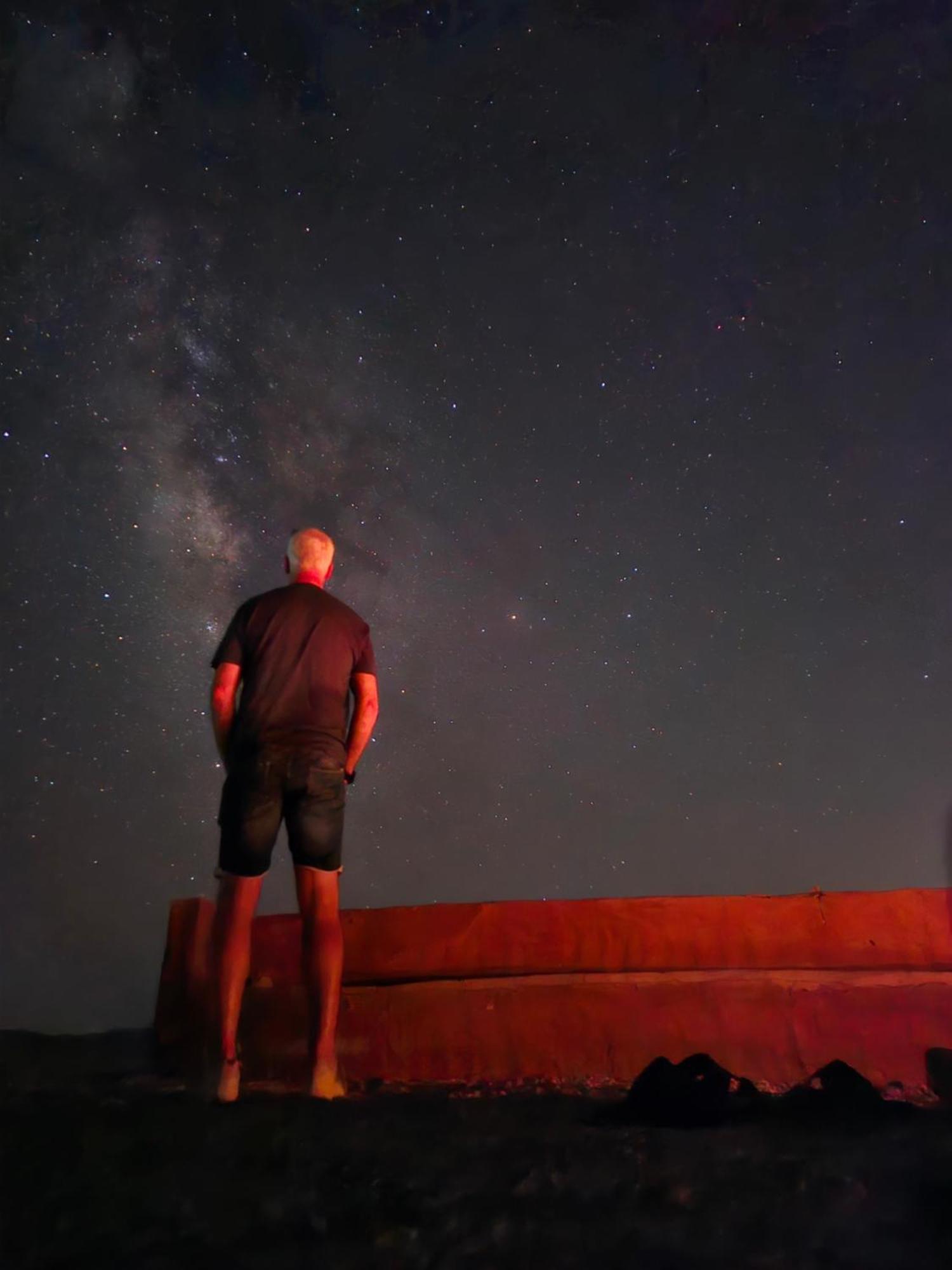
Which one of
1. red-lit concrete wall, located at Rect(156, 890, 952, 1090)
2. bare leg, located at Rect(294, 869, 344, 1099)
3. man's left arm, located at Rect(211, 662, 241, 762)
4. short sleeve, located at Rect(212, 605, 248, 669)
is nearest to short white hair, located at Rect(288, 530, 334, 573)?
short sleeve, located at Rect(212, 605, 248, 669)

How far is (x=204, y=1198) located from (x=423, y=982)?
205 cm

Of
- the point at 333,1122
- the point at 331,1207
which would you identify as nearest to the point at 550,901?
the point at 333,1122

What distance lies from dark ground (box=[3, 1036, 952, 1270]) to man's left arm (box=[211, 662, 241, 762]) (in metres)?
1.23

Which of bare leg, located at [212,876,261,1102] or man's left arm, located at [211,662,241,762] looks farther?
man's left arm, located at [211,662,241,762]

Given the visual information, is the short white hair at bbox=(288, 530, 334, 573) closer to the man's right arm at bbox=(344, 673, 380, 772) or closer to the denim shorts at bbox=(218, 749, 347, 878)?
the man's right arm at bbox=(344, 673, 380, 772)

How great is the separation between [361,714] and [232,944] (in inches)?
38.6

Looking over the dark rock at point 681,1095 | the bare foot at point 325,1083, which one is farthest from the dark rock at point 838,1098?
the bare foot at point 325,1083

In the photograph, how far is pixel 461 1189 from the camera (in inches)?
78.1

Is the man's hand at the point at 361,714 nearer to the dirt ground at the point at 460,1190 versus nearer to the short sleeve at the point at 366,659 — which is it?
the short sleeve at the point at 366,659

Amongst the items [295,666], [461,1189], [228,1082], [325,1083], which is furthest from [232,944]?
[461,1189]

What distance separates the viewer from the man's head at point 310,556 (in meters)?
3.71

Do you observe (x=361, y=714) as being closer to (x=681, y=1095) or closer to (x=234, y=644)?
A: (x=234, y=644)

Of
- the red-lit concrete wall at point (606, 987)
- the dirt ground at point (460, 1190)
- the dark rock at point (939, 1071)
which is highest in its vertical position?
the red-lit concrete wall at point (606, 987)

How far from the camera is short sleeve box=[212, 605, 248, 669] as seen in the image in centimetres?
345
